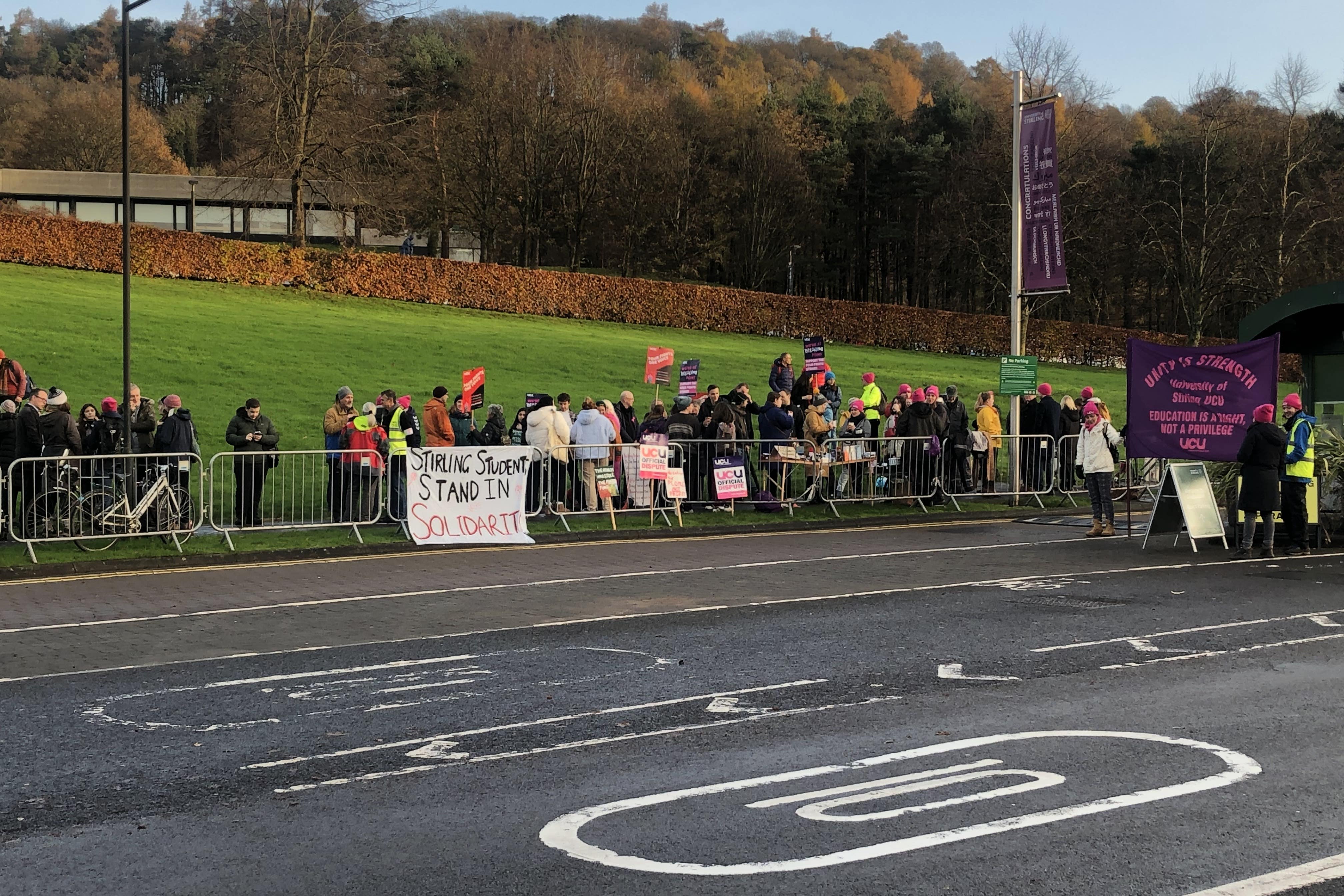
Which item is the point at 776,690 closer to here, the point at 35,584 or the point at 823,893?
the point at 823,893

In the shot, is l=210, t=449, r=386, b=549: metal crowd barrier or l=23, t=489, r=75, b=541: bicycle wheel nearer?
l=23, t=489, r=75, b=541: bicycle wheel

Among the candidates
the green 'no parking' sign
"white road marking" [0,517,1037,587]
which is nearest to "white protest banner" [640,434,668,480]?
"white road marking" [0,517,1037,587]

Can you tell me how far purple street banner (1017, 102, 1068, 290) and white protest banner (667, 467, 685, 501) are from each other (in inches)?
305

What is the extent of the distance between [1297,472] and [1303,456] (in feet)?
0.72

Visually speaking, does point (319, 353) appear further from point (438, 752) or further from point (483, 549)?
point (438, 752)

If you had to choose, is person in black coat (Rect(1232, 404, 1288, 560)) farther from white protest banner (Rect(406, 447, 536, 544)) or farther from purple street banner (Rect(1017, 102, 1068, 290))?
white protest banner (Rect(406, 447, 536, 544))

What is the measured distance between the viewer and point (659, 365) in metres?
24.9

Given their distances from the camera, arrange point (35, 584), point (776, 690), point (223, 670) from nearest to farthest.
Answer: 1. point (776, 690)
2. point (223, 670)
3. point (35, 584)

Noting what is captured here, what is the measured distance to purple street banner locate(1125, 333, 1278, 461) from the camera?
54.9 ft

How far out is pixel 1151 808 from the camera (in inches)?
240

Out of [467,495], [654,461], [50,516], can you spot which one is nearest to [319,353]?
[654,461]

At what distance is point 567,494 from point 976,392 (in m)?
22.6

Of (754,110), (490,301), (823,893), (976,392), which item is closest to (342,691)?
(823,893)

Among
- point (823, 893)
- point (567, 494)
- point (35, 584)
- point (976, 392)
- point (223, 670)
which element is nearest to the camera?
point (823, 893)
